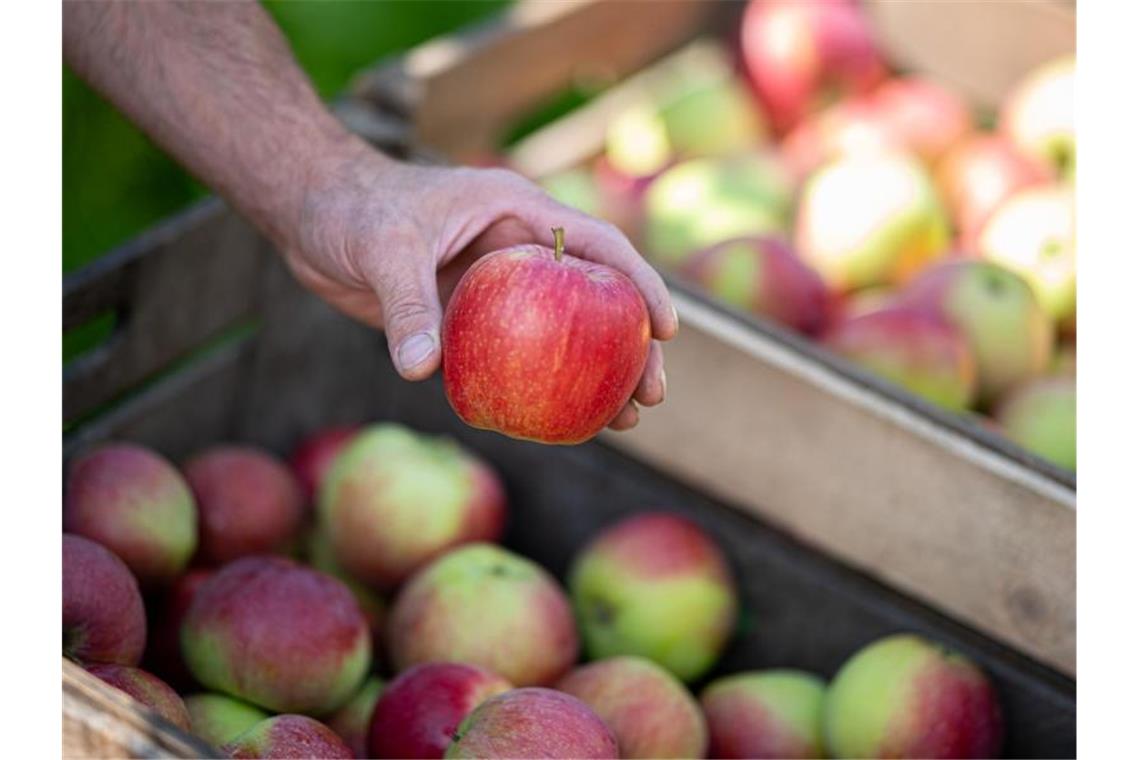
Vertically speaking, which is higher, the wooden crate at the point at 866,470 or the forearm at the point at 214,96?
the forearm at the point at 214,96

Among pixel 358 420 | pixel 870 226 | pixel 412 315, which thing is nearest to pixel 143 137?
pixel 358 420

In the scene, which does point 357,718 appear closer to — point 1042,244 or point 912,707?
point 912,707

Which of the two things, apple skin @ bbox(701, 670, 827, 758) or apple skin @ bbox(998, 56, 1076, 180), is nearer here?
apple skin @ bbox(701, 670, 827, 758)

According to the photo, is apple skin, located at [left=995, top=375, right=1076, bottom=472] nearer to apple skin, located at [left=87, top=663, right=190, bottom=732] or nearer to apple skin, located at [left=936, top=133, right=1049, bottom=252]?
apple skin, located at [left=936, top=133, right=1049, bottom=252]

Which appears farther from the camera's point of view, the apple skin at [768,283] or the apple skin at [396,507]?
the apple skin at [768,283]

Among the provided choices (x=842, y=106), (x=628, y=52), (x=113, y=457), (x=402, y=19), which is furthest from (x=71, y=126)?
(x=842, y=106)

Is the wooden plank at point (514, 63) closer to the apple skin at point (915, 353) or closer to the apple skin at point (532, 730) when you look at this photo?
the apple skin at point (915, 353)

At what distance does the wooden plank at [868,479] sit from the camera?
1569 mm

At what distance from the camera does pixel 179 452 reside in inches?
76.5

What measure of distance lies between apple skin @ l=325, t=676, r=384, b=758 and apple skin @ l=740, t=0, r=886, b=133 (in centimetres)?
166

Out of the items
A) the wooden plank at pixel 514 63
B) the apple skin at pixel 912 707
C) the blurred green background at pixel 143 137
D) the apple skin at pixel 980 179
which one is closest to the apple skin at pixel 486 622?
the apple skin at pixel 912 707

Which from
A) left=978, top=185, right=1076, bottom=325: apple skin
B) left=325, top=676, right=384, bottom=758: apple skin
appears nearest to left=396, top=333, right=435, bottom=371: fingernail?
left=325, top=676, right=384, bottom=758: apple skin

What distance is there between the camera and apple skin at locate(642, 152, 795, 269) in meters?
2.25
